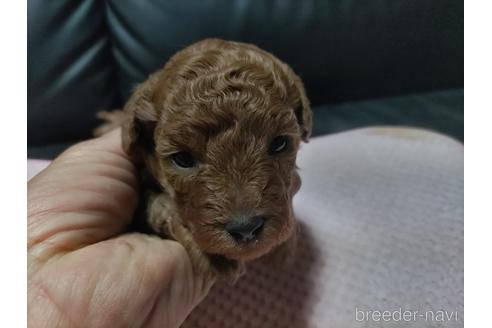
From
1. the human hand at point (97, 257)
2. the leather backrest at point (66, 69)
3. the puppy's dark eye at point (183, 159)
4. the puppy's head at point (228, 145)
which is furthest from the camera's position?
the leather backrest at point (66, 69)

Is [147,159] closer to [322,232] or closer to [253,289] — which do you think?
[253,289]

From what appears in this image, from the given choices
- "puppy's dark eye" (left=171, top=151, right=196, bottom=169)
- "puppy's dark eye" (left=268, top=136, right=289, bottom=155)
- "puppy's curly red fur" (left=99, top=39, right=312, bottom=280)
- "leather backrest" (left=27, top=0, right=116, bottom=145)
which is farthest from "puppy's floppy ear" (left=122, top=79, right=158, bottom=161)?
"leather backrest" (left=27, top=0, right=116, bottom=145)

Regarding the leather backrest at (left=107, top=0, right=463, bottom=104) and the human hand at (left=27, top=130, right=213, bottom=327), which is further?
the leather backrest at (left=107, top=0, right=463, bottom=104)

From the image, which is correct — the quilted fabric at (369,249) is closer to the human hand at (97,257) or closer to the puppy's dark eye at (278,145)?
the human hand at (97,257)

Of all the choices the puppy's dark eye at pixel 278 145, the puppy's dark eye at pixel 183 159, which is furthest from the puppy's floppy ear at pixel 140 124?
the puppy's dark eye at pixel 278 145

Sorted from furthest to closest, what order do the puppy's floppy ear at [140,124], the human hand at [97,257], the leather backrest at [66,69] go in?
the leather backrest at [66,69], the puppy's floppy ear at [140,124], the human hand at [97,257]

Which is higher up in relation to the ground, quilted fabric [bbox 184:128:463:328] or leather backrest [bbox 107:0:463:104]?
leather backrest [bbox 107:0:463:104]

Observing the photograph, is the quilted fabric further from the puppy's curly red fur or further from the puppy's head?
the puppy's head
